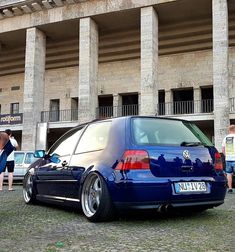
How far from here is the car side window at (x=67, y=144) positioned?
6582 mm

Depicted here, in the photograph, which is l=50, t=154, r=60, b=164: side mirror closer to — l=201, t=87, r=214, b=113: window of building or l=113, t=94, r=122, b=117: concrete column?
l=201, t=87, r=214, b=113: window of building

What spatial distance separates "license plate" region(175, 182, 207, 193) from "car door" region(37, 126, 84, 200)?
5.16 ft

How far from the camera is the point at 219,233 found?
4645mm

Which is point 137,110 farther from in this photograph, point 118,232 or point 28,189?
point 118,232

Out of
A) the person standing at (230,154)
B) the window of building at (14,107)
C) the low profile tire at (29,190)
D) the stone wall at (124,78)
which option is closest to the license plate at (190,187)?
the low profile tire at (29,190)

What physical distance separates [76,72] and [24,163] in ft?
49.5

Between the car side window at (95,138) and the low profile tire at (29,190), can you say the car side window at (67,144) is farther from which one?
the low profile tire at (29,190)

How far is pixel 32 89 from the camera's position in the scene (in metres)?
28.9

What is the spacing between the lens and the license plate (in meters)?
5.29

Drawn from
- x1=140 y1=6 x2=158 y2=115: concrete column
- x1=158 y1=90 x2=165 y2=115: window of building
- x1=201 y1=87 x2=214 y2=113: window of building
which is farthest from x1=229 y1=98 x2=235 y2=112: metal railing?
x1=158 y1=90 x2=165 y2=115: window of building

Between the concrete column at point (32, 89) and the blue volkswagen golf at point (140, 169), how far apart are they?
23.2m

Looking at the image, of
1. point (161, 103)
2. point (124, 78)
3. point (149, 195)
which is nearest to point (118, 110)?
point (124, 78)

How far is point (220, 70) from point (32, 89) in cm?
1322

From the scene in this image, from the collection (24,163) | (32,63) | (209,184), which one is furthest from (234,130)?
(32,63)
